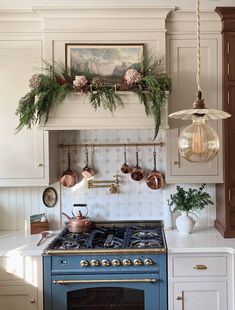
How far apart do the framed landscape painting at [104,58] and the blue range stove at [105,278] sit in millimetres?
1260

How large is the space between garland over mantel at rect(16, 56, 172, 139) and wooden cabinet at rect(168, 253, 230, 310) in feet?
2.96

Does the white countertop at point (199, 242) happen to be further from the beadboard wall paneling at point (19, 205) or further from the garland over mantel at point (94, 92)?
the beadboard wall paneling at point (19, 205)

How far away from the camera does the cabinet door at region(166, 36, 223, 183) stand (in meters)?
2.44

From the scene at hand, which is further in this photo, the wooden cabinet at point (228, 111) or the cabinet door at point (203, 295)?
the wooden cabinet at point (228, 111)

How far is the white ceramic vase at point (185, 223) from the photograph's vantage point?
97.0 inches

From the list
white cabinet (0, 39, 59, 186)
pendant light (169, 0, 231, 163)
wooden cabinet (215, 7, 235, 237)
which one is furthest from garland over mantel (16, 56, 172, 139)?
pendant light (169, 0, 231, 163)

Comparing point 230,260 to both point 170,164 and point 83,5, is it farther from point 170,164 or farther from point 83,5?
point 83,5

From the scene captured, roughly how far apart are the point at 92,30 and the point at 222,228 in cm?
179

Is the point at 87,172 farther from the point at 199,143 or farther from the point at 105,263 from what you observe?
the point at 199,143

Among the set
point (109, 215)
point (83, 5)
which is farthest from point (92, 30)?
point (109, 215)

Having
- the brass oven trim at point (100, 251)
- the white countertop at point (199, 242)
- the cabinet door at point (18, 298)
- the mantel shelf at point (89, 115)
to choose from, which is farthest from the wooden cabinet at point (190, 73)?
the cabinet door at point (18, 298)

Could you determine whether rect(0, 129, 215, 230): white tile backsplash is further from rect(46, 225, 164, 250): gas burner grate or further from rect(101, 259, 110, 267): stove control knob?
rect(101, 259, 110, 267): stove control knob

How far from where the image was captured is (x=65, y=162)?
2775 mm

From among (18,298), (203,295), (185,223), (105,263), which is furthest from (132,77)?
(18,298)
